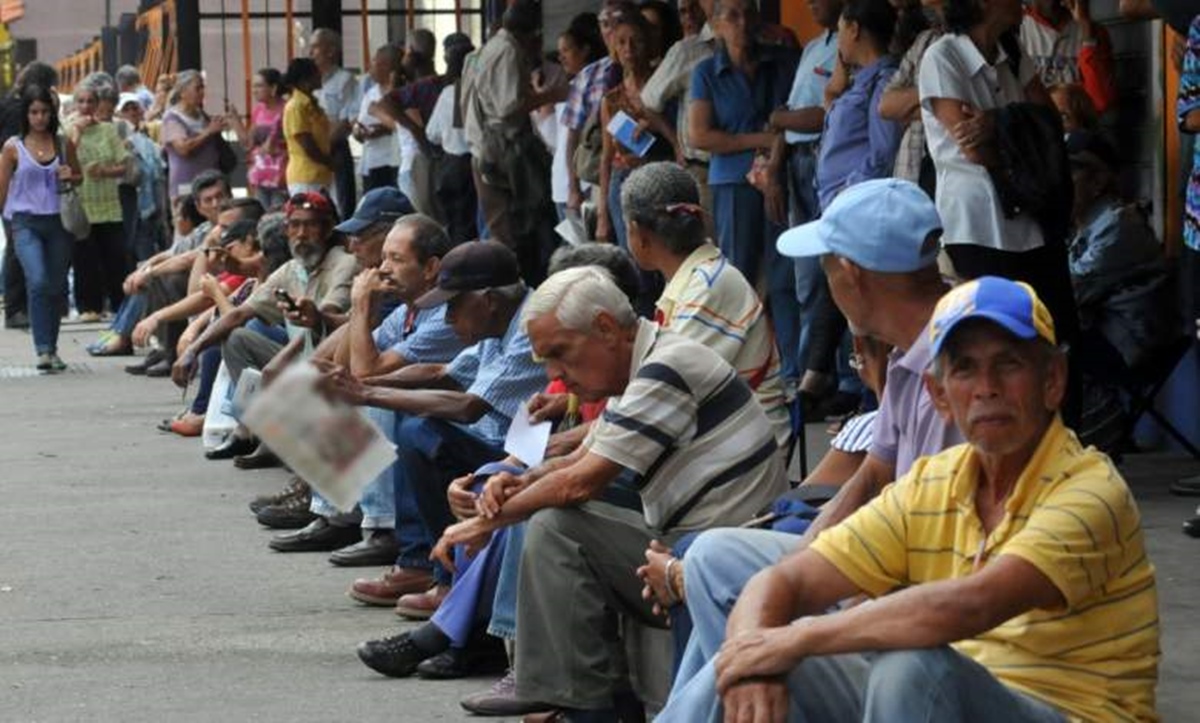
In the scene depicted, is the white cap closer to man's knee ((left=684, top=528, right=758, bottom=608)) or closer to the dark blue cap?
the dark blue cap

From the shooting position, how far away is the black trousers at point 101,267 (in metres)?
20.8

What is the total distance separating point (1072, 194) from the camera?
28.8 ft

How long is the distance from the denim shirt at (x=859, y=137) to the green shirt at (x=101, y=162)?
1089 cm

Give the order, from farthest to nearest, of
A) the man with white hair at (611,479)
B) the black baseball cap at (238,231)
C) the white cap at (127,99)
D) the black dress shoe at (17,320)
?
the white cap at (127,99) < the black dress shoe at (17,320) < the black baseball cap at (238,231) < the man with white hair at (611,479)

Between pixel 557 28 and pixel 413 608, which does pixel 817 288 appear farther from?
pixel 557 28

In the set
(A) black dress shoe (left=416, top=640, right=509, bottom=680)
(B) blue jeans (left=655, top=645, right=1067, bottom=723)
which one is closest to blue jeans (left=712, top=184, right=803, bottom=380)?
(A) black dress shoe (left=416, top=640, right=509, bottom=680)

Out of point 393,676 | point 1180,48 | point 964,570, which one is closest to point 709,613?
point 964,570

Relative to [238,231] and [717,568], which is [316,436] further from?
[238,231]

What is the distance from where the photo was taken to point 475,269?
7887 millimetres

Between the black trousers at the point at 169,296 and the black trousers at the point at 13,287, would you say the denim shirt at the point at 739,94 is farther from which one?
the black trousers at the point at 13,287

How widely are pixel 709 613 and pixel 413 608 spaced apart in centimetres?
320

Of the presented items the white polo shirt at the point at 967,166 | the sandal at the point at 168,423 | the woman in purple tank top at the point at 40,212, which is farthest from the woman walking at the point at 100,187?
the white polo shirt at the point at 967,166

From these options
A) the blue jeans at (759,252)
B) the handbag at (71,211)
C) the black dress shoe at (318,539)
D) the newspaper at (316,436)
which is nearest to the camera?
the newspaper at (316,436)

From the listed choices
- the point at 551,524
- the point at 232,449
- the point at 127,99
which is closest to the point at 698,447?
the point at 551,524
